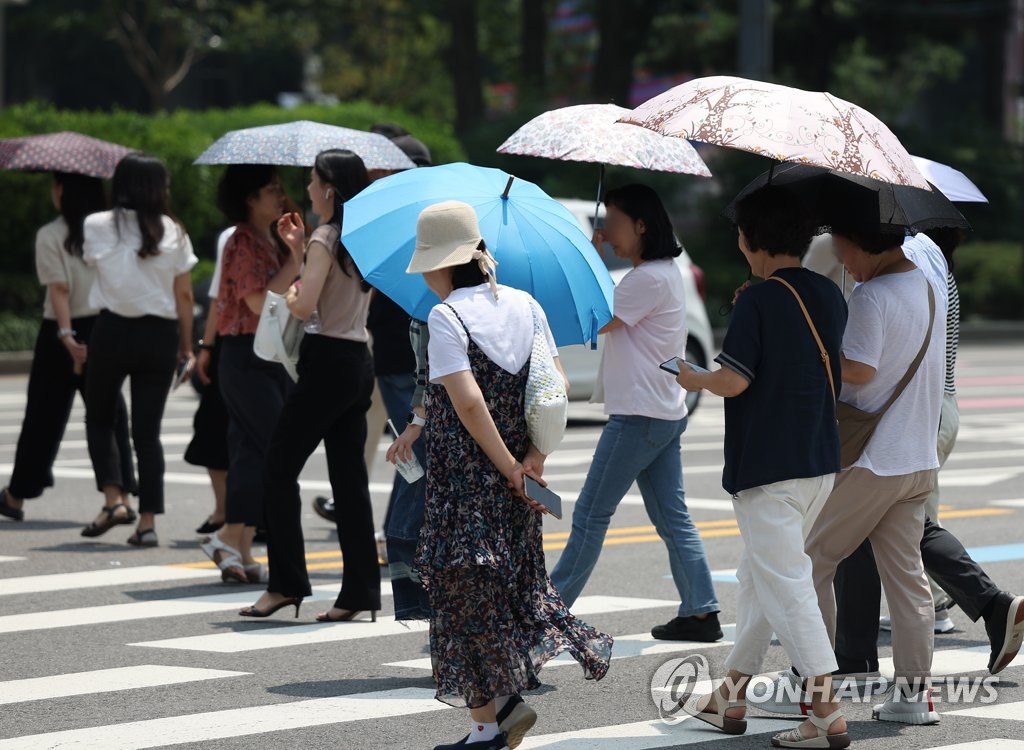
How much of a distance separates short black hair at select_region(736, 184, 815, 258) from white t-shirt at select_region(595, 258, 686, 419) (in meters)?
1.46

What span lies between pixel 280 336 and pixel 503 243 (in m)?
1.71

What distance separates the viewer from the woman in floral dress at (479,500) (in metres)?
5.05

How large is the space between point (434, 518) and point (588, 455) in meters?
8.21

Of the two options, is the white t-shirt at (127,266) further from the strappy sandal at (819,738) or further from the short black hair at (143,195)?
the strappy sandal at (819,738)

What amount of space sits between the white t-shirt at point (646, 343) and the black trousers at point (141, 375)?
332 cm

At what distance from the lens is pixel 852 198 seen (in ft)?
18.5

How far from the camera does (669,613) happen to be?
7.48 metres

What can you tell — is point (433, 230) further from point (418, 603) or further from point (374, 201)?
point (418, 603)

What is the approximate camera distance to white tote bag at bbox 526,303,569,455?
16.8ft

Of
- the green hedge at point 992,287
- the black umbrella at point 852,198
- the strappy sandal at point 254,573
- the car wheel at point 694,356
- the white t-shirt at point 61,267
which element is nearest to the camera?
the black umbrella at point 852,198

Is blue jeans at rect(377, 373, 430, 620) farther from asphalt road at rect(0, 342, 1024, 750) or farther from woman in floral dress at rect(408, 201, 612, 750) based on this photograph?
woman in floral dress at rect(408, 201, 612, 750)

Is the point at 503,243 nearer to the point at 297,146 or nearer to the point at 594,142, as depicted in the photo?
the point at 594,142

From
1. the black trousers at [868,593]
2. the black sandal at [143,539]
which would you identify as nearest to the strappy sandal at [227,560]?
the black sandal at [143,539]

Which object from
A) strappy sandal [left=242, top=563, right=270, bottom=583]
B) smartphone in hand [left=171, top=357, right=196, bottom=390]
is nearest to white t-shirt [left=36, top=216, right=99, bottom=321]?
smartphone in hand [left=171, top=357, right=196, bottom=390]
